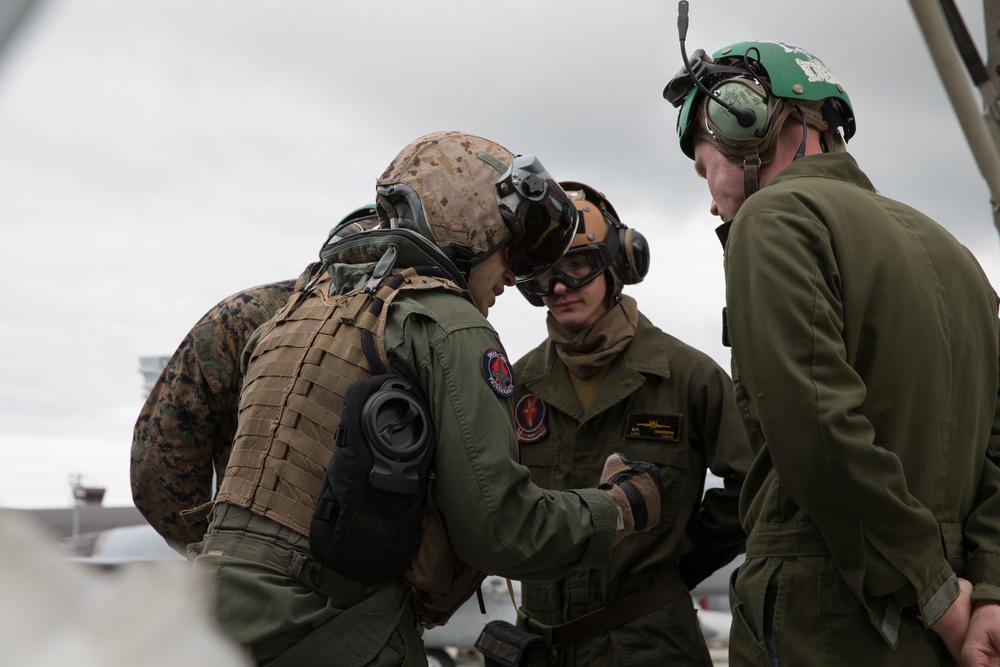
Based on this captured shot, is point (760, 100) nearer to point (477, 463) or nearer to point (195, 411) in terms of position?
point (477, 463)

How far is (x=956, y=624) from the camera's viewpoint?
7.16 ft

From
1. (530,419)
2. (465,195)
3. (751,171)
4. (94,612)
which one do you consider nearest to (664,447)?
(530,419)

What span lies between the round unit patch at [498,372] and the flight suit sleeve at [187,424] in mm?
1512

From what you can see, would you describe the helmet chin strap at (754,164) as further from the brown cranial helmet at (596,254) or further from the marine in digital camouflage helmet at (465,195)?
the brown cranial helmet at (596,254)

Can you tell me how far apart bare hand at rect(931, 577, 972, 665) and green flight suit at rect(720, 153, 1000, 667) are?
2 centimetres

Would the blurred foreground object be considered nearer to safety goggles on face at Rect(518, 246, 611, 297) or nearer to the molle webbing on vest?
the molle webbing on vest

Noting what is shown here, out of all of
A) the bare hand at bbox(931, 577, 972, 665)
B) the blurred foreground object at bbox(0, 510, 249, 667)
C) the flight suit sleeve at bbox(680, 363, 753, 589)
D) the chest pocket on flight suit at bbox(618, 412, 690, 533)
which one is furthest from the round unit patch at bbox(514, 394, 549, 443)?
the blurred foreground object at bbox(0, 510, 249, 667)

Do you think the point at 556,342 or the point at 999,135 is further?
the point at 999,135

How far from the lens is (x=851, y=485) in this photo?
84.9 inches

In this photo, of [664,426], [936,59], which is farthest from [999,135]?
[664,426]

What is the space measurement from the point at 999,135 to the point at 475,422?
3.58m

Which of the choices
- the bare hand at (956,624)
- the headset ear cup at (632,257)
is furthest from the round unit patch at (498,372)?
the headset ear cup at (632,257)

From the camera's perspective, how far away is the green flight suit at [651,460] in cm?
368

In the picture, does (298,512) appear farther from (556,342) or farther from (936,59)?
(936,59)
